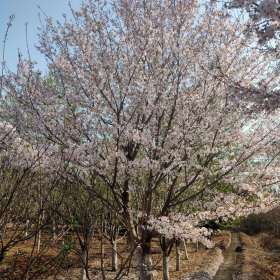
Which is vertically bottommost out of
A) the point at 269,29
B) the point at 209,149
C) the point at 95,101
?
the point at 269,29

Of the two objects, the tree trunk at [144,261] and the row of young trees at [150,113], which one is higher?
the row of young trees at [150,113]

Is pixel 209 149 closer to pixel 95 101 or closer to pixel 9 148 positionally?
pixel 95 101

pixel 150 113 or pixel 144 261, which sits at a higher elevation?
pixel 150 113

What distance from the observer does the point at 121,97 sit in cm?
820

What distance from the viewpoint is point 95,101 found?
8.12 meters

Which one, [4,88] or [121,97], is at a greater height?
[4,88]

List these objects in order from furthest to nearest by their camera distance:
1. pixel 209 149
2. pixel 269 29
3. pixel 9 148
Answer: pixel 209 149
pixel 9 148
pixel 269 29

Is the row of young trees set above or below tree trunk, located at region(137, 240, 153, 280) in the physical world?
above

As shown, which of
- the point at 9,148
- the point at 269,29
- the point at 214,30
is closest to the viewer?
the point at 269,29

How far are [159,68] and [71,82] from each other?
2012mm

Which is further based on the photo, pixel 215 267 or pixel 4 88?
pixel 215 267

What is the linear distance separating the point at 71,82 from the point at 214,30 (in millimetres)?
3516

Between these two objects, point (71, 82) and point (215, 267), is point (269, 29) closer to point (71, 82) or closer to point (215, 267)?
point (71, 82)

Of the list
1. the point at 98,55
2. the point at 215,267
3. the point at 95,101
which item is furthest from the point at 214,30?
the point at 215,267
